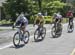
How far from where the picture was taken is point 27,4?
4681cm

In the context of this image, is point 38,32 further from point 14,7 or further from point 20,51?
point 14,7

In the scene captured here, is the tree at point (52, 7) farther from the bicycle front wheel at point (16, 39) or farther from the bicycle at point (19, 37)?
the bicycle front wheel at point (16, 39)

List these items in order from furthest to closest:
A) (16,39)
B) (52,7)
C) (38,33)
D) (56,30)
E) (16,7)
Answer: (52,7)
(16,7)
(56,30)
(38,33)
(16,39)

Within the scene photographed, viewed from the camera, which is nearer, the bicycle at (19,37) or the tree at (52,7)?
the bicycle at (19,37)

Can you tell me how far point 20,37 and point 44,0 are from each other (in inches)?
1434

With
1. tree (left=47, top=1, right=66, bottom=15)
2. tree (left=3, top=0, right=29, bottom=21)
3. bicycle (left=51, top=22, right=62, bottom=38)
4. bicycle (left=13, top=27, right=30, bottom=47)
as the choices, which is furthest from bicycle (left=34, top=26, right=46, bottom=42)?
tree (left=47, top=1, right=66, bottom=15)

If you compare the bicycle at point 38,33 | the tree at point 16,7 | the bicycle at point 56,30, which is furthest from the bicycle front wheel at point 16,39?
the tree at point 16,7

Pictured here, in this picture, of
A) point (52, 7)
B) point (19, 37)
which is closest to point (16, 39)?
point (19, 37)

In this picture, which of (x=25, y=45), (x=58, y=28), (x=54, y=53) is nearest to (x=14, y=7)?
(x=58, y=28)

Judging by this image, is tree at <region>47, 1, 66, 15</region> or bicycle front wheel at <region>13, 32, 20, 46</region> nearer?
bicycle front wheel at <region>13, 32, 20, 46</region>

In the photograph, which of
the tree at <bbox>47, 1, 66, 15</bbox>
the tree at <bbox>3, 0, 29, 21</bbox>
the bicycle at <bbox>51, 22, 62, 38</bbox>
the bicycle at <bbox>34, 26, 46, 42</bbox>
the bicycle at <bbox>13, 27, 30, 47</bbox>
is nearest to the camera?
the bicycle at <bbox>13, 27, 30, 47</bbox>

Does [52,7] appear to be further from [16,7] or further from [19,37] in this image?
[19,37]

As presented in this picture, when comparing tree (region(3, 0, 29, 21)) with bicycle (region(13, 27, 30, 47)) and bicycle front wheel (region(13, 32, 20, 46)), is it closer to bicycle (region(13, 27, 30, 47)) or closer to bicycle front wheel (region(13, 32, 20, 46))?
bicycle (region(13, 27, 30, 47))

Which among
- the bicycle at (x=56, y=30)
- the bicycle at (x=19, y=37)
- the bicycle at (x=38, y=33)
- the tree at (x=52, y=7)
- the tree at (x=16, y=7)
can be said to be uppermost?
the bicycle at (x=19, y=37)
